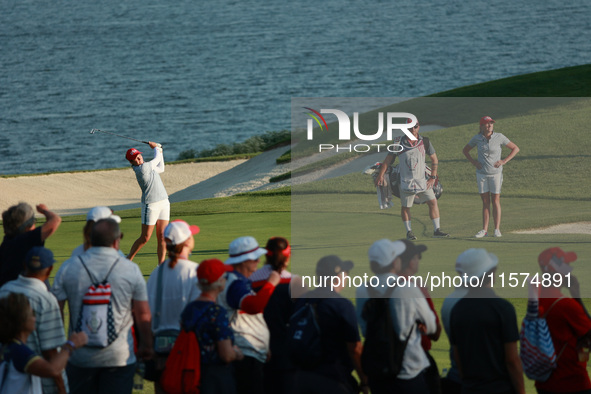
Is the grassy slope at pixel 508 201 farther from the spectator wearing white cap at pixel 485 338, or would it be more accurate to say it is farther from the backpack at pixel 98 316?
the backpack at pixel 98 316

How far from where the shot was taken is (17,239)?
7.01 meters

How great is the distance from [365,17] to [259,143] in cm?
7274

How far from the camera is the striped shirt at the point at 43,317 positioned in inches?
223

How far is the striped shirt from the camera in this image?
18.6 ft

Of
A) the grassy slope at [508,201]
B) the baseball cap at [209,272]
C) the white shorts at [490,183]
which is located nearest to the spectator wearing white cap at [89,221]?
the baseball cap at [209,272]

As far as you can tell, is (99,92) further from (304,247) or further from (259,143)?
(304,247)

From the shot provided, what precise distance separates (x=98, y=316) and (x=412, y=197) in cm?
882

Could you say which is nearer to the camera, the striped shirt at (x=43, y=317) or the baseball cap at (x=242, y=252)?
the striped shirt at (x=43, y=317)

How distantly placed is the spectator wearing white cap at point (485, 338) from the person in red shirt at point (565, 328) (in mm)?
359

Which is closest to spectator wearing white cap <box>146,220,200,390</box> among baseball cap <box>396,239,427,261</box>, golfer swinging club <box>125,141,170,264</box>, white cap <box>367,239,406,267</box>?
white cap <box>367,239,406,267</box>

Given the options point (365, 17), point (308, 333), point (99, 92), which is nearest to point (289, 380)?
point (308, 333)

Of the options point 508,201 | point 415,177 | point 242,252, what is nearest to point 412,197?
point 415,177

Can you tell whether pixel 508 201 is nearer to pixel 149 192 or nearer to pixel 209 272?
pixel 149 192

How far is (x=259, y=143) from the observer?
4653cm
